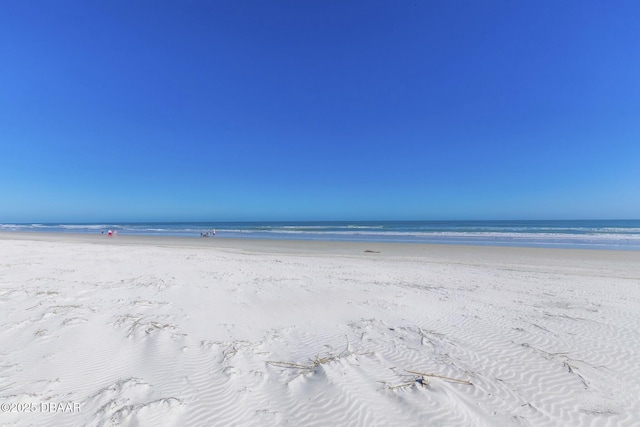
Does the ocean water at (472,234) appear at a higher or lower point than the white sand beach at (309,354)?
higher

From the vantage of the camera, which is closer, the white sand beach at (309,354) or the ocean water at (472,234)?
the white sand beach at (309,354)

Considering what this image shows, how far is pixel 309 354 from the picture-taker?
14.6ft

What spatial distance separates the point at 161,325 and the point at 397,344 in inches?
168

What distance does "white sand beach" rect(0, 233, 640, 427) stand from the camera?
3.15 m

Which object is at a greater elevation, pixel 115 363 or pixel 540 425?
pixel 115 363

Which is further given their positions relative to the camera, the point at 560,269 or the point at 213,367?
the point at 560,269

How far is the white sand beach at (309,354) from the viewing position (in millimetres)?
3154

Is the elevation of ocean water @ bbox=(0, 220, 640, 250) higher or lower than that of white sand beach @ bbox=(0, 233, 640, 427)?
higher

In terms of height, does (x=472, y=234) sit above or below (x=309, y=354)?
above

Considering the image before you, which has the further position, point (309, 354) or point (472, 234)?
point (472, 234)

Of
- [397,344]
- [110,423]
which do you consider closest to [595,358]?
[397,344]

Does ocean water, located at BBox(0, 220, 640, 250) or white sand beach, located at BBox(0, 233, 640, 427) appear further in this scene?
ocean water, located at BBox(0, 220, 640, 250)

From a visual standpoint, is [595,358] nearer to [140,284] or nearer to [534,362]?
[534,362]

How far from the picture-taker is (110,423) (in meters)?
2.81
